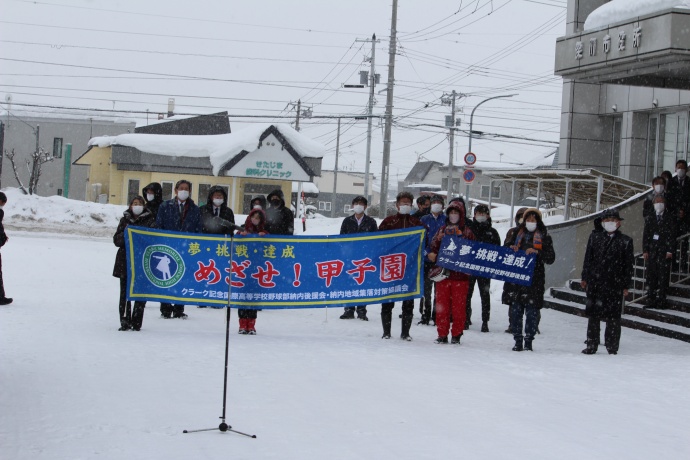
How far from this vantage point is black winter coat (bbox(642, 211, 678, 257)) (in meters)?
12.8

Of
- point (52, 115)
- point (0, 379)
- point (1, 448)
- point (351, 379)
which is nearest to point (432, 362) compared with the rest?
point (351, 379)

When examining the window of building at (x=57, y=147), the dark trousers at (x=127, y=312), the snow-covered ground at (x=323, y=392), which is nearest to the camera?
the snow-covered ground at (x=323, y=392)

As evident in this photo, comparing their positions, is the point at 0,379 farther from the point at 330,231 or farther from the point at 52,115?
the point at 52,115

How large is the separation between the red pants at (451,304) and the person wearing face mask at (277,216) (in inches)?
125

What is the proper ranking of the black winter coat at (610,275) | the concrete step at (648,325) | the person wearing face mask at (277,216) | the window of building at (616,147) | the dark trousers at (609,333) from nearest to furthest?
the black winter coat at (610,275) < the dark trousers at (609,333) < the concrete step at (648,325) < the person wearing face mask at (277,216) < the window of building at (616,147)

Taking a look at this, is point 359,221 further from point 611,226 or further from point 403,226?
point 611,226

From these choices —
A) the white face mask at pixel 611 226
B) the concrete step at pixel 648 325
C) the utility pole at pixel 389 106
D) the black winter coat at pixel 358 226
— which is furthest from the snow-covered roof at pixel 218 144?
the white face mask at pixel 611 226

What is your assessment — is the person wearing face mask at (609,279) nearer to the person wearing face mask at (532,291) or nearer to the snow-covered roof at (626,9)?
the person wearing face mask at (532,291)

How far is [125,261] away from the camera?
11.0m

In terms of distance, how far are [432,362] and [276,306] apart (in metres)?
2.54

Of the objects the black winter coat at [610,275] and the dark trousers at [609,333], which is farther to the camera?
the dark trousers at [609,333]

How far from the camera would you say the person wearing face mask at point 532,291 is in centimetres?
1100

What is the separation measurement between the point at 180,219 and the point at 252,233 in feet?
3.95

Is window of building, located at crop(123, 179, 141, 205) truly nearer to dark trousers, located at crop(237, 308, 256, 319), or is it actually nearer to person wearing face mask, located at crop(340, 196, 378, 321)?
person wearing face mask, located at crop(340, 196, 378, 321)
